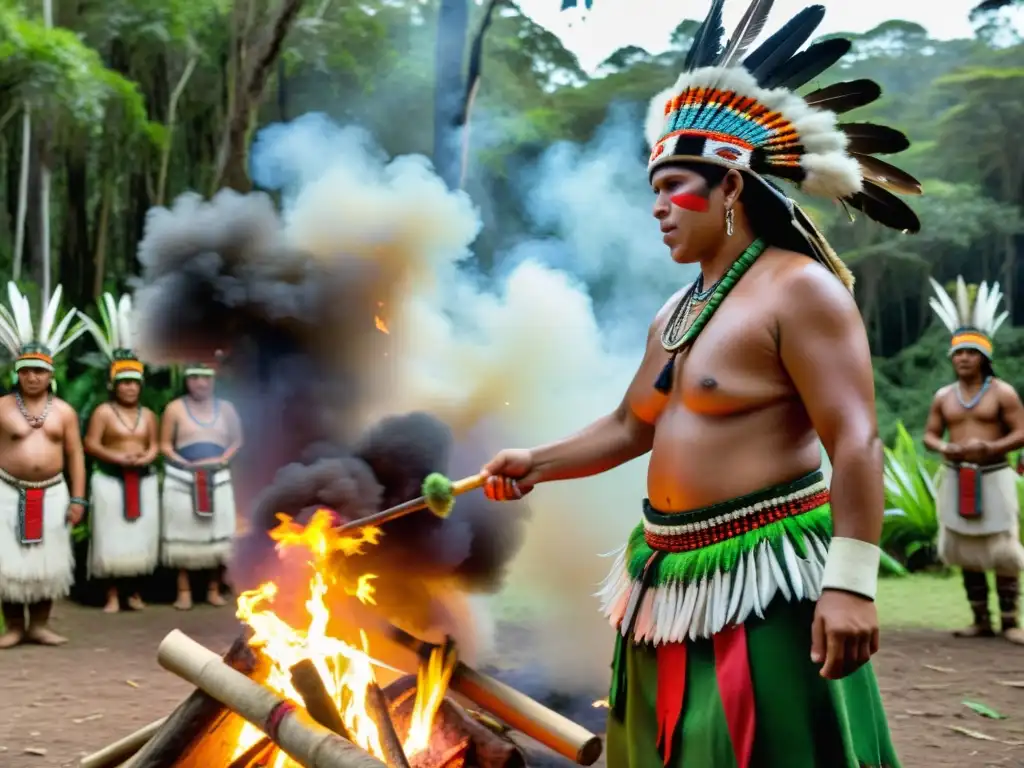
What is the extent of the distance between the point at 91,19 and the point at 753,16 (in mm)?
10644

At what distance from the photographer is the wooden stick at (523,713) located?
3.11 metres

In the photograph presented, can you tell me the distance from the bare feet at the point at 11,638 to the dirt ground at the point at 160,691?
85mm

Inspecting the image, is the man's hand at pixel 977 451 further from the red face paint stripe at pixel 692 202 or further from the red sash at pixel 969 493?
the red face paint stripe at pixel 692 202

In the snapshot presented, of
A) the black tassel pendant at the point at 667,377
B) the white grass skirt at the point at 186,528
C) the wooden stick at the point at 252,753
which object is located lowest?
the white grass skirt at the point at 186,528

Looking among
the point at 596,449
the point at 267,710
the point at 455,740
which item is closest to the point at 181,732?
the point at 267,710

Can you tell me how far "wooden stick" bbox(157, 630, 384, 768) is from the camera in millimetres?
2625

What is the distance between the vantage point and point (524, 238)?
1111cm

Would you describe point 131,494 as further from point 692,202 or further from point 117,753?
point 692,202

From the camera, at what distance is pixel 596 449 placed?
2.61 meters

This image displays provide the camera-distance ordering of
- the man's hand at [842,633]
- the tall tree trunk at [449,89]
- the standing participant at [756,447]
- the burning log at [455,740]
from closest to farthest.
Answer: the man's hand at [842,633], the standing participant at [756,447], the burning log at [455,740], the tall tree trunk at [449,89]

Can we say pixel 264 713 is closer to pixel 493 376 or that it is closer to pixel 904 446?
pixel 493 376

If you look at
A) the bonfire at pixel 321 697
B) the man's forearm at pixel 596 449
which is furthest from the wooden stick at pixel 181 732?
the man's forearm at pixel 596 449

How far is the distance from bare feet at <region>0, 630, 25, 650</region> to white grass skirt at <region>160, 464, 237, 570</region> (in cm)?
119

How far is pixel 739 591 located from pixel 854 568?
0.26 meters
